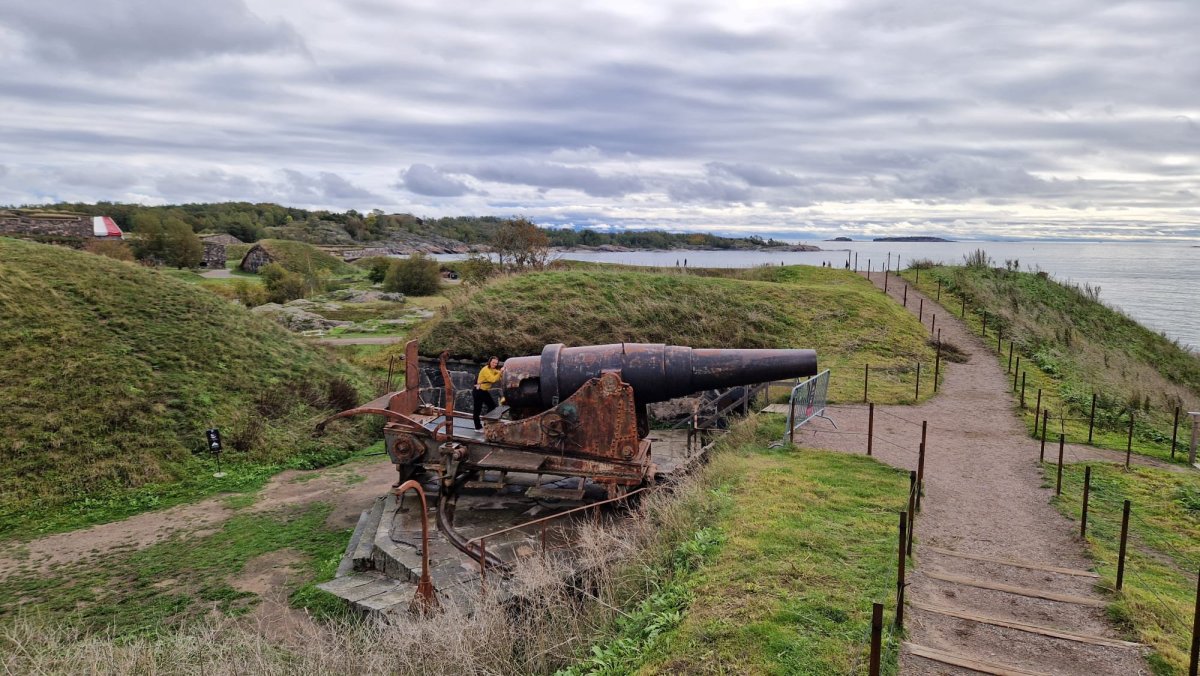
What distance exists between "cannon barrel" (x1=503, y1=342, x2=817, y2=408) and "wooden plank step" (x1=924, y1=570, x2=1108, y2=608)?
2.92 m

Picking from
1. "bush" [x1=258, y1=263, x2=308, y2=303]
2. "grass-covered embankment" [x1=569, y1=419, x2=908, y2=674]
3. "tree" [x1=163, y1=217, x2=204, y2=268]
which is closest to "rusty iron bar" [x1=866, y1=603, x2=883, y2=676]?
"grass-covered embankment" [x1=569, y1=419, x2=908, y2=674]

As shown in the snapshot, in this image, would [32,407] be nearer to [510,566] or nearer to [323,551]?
[323,551]

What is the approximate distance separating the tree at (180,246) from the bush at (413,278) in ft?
37.7

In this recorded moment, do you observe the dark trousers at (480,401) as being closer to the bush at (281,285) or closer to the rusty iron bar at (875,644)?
the rusty iron bar at (875,644)

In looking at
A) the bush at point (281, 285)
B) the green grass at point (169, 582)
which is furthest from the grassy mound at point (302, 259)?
the green grass at point (169, 582)

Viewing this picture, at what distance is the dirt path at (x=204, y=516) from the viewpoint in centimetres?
778

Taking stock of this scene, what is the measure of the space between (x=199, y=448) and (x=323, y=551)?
15.0ft

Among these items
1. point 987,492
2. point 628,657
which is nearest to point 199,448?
point 628,657

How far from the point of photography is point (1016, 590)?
15.1ft

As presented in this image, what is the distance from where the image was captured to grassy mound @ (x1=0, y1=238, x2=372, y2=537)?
9727 mm

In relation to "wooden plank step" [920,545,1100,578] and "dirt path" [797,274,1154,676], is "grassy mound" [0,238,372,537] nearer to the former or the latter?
"dirt path" [797,274,1154,676]

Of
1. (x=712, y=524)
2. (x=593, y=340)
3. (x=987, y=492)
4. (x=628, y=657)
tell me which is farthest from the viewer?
(x=593, y=340)

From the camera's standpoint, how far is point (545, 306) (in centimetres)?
1590

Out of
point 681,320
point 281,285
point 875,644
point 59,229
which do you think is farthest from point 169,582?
point 59,229
